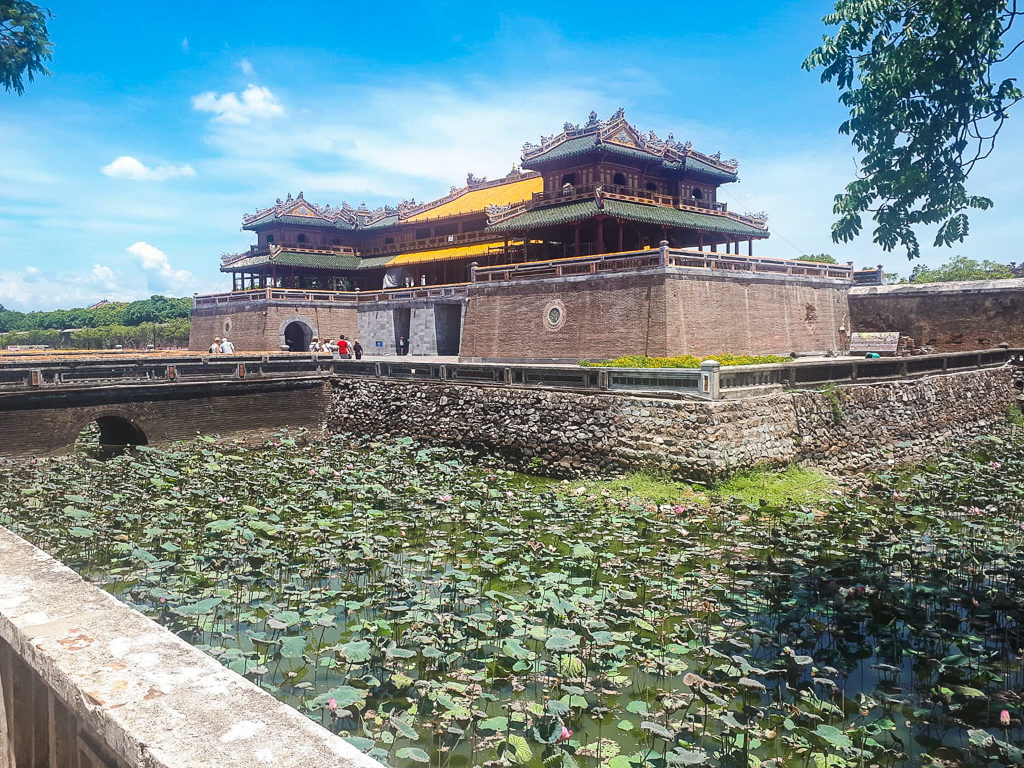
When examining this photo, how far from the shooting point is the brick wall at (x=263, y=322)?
34906mm

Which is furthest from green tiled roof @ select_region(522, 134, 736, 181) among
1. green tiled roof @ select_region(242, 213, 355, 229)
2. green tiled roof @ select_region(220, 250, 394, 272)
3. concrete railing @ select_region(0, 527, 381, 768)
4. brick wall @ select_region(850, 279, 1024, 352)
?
concrete railing @ select_region(0, 527, 381, 768)

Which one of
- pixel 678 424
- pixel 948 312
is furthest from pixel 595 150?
pixel 678 424

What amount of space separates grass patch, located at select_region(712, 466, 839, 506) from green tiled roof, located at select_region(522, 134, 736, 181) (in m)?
16.5

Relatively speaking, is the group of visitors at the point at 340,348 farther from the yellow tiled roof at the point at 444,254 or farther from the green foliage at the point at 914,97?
the green foliage at the point at 914,97

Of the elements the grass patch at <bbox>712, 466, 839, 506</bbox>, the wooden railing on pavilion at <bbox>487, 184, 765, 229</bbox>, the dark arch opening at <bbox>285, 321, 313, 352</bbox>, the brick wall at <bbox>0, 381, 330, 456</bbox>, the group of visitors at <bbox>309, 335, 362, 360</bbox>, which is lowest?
→ the grass patch at <bbox>712, 466, 839, 506</bbox>

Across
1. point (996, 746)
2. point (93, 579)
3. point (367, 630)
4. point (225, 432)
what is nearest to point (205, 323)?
point (225, 432)

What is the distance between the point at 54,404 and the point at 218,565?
34.5 feet

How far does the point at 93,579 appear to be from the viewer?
341 inches

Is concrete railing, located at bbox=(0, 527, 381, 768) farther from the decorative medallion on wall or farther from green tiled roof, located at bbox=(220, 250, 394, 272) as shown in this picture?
green tiled roof, located at bbox=(220, 250, 394, 272)

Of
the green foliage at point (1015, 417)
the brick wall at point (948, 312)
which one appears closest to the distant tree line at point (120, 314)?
the brick wall at point (948, 312)

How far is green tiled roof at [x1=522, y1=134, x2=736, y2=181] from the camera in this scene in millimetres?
26812

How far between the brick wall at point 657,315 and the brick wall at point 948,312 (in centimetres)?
188

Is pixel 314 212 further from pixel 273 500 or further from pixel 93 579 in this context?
pixel 93 579

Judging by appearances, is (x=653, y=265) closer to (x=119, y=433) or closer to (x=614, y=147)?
(x=614, y=147)
